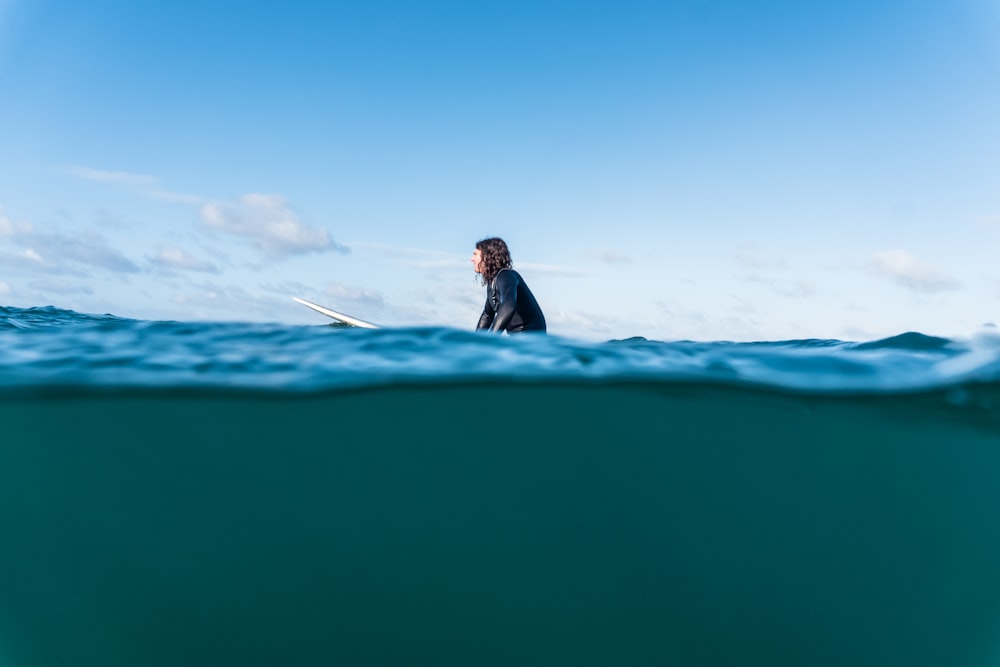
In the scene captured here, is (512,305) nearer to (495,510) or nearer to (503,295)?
(503,295)

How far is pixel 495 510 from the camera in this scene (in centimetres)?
585

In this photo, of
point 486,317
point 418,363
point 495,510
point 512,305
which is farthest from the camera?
point 486,317

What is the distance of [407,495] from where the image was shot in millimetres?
5625

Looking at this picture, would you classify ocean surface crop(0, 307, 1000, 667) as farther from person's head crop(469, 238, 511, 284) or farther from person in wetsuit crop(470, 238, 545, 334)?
person's head crop(469, 238, 511, 284)

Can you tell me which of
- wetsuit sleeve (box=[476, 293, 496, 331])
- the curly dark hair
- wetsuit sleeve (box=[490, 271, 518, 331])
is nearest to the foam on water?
wetsuit sleeve (box=[490, 271, 518, 331])

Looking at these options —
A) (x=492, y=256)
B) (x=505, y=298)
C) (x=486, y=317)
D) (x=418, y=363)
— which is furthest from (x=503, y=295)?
(x=418, y=363)

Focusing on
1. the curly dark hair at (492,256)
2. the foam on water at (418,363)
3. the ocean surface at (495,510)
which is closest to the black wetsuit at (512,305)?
the curly dark hair at (492,256)

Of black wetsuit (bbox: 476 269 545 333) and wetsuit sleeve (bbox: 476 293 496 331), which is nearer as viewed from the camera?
black wetsuit (bbox: 476 269 545 333)

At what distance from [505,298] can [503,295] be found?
0.06m

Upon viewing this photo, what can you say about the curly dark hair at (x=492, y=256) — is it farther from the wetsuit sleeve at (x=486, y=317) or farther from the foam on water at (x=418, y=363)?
the foam on water at (x=418, y=363)

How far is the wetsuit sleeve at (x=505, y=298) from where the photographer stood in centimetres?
844

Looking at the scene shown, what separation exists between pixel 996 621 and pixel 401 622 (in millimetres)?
4724

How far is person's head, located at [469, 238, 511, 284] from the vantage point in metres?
9.34

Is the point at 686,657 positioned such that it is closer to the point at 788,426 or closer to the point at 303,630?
the point at 788,426
